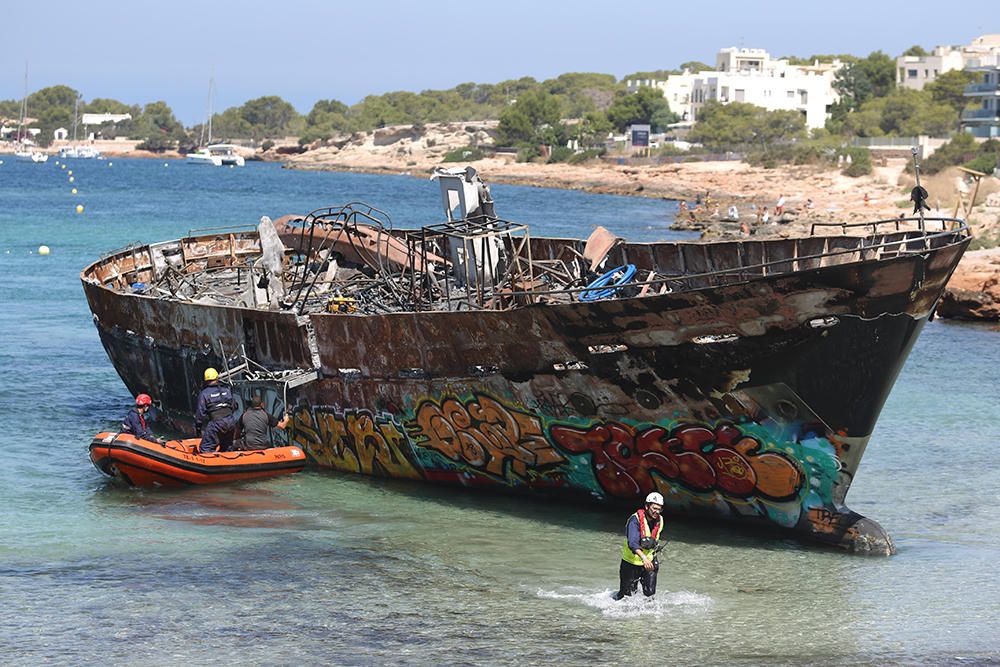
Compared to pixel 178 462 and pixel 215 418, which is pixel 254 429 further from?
pixel 178 462

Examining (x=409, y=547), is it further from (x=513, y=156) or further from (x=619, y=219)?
(x=513, y=156)

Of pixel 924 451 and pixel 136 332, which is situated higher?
pixel 136 332

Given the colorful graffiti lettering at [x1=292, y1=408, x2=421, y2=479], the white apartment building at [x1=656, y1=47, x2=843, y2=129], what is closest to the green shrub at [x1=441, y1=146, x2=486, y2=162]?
the white apartment building at [x1=656, y1=47, x2=843, y2=129]

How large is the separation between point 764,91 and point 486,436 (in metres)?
157

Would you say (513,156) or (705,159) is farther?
(513,156)

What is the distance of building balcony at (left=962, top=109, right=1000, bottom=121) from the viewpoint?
116688 millimetres

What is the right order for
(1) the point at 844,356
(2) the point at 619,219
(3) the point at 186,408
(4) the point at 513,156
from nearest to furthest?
(1) the point at 844,356
(3) the point at 186,408
(2) the point at 619,219
(4) the point at 513,156

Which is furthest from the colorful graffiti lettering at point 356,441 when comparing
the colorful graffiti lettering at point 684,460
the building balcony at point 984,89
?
the building balcony at point 984,89

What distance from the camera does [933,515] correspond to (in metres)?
19.3

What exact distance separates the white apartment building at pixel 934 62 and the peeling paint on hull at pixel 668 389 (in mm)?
159018

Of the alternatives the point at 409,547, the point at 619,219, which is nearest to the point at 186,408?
the point at 409,547

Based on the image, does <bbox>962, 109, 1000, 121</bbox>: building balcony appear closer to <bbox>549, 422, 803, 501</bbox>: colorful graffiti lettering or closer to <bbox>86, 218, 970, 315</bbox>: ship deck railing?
<bbox>86, 218, 970, 315</bbox>: ship deck railing

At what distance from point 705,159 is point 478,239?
114 metres

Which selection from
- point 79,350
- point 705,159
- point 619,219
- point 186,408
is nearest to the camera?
point 186,408
